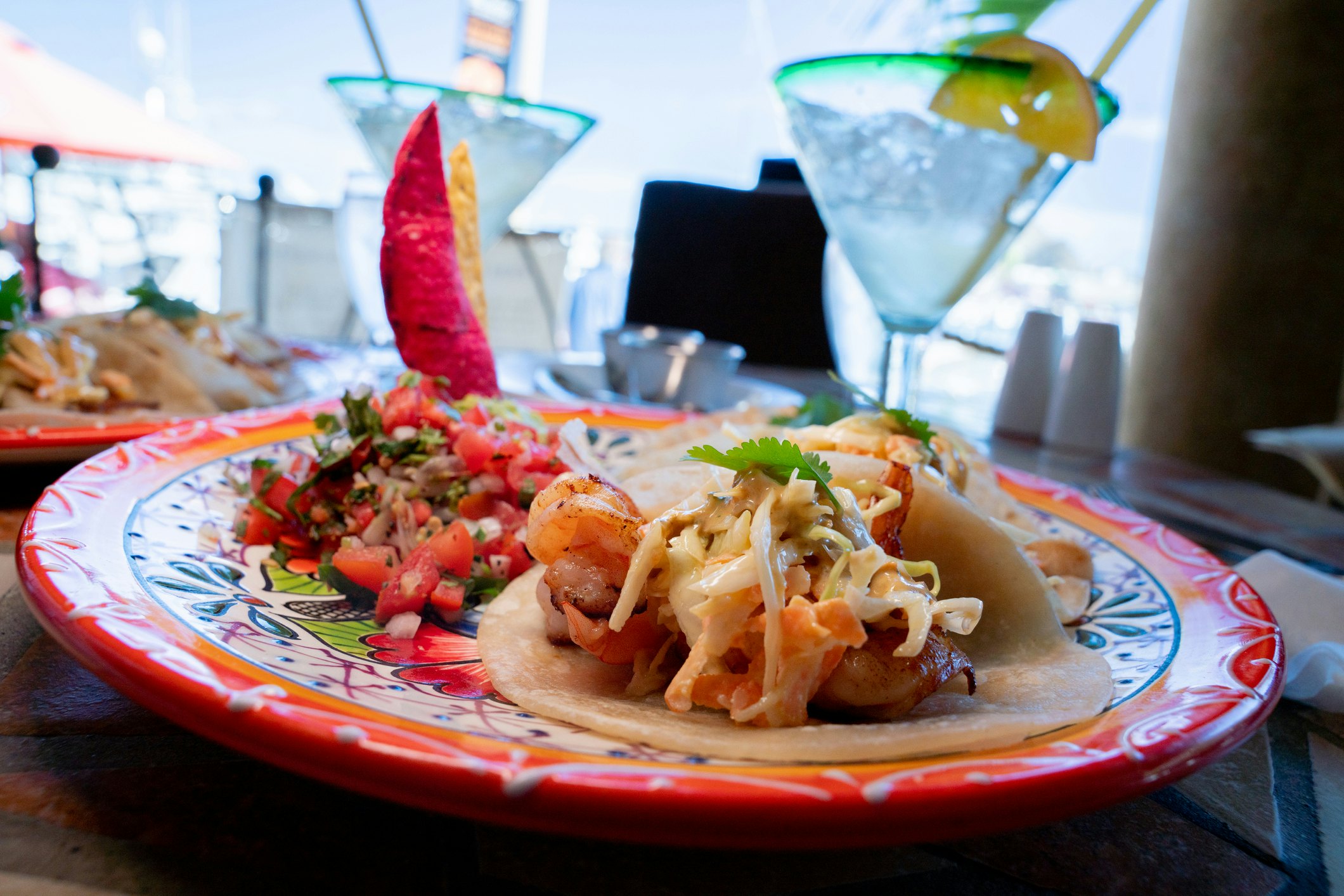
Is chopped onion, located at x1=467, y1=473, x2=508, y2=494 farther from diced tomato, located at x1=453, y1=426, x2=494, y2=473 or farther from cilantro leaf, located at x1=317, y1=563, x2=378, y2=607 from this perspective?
cilantro leaf, located at x1=317, y1=563, x2=378, y2=607

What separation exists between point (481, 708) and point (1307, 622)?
1.26 metres

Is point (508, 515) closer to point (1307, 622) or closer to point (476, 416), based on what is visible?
point (476, 416)

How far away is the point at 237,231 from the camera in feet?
16.2

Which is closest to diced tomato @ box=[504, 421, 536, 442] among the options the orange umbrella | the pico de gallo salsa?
the pico de gallo salsa

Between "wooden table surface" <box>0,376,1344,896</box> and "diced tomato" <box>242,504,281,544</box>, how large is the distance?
0.37 metres

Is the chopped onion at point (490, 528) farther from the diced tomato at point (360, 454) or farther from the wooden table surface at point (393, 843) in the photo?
the wooden table surface at point (393, 843)

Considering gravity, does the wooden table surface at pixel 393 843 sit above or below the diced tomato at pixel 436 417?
below

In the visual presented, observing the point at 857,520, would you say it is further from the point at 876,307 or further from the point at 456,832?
the point at 876,307

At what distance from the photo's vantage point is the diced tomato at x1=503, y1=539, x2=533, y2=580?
4.51 ft

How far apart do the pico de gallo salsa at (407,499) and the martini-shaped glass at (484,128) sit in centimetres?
93

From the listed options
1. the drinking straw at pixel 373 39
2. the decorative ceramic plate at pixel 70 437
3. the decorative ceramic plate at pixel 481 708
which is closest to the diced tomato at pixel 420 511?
the decorative ceramic plate at pixel 481 708

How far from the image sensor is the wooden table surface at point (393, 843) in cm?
69

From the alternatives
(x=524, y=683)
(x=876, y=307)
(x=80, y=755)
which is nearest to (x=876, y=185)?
(x=876, y=307)

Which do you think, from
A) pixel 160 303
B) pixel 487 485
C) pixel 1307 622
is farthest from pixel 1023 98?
pixel 160 303
